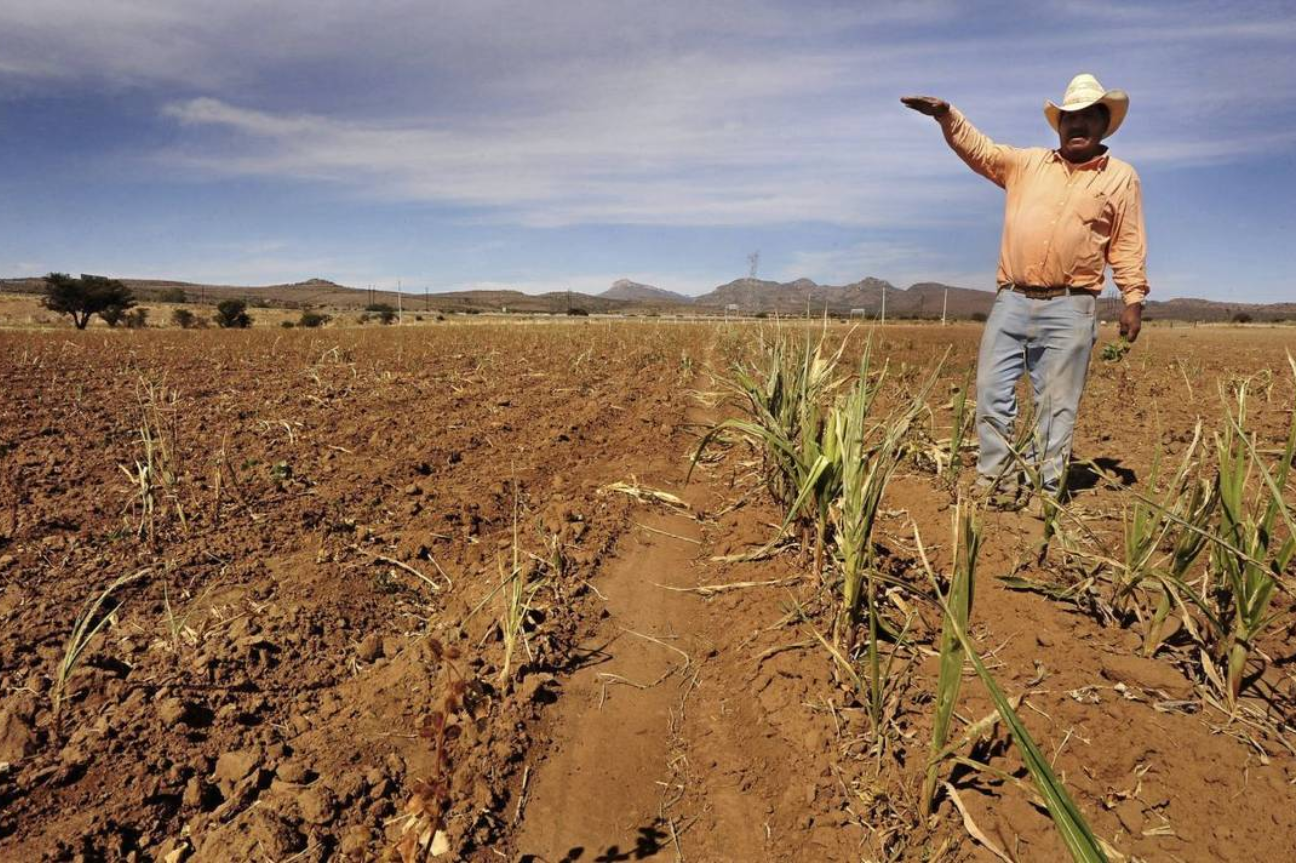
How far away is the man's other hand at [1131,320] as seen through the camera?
10.6 feet

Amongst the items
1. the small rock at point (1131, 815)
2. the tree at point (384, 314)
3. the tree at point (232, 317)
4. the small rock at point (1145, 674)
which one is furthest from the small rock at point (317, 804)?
the tree at point (384, 314)

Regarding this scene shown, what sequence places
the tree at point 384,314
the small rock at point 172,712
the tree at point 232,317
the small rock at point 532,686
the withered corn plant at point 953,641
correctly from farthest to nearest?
the tree at point 384,314 → the tree at point 232,317 → the small rock at point 532,686 → the small rock at point 172,712 → the withered corn plant at point 953,641

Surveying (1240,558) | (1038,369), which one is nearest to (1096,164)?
(1038,369)

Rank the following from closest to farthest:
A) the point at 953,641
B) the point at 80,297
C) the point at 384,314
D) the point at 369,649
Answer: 1. the point at 953,641
2. the point at 369,649
3. the point at 80,297
4. the point at 384,314

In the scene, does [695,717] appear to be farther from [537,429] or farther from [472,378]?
[472,378]

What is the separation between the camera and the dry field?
1.47 metres

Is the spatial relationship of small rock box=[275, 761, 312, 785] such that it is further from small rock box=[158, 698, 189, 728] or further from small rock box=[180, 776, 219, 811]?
small rock box=[158, 698, 189, 728]

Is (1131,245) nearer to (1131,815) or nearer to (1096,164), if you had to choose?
(1096,164)

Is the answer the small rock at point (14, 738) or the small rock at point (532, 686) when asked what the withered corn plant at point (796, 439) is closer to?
the small rock at point (532, 686)

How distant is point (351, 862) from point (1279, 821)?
1.87 m

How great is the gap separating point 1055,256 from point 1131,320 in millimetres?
487

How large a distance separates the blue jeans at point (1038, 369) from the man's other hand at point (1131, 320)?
5.2 inches

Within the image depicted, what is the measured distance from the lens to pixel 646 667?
7.25ft

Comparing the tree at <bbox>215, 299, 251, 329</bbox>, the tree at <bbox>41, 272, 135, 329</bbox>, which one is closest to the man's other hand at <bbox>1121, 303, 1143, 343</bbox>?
the tree at <bbox>215, 299, 251, 329</bbox>
